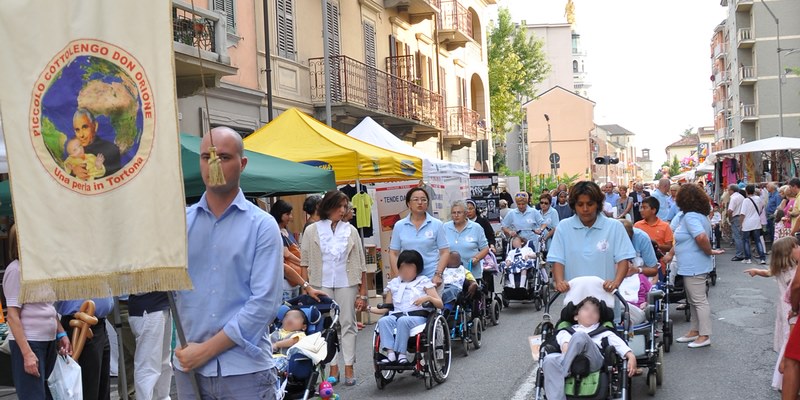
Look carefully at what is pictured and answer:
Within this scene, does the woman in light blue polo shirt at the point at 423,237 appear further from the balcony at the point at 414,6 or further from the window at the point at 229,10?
the balcony at the point at 414,6

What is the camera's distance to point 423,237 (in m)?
9.92

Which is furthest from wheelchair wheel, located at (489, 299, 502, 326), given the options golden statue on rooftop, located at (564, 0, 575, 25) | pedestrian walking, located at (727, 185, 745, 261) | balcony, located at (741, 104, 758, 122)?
golden statue on rooftop, located at (564, 0, 575, 25)

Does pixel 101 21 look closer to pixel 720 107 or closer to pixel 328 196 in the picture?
pixel 328 196

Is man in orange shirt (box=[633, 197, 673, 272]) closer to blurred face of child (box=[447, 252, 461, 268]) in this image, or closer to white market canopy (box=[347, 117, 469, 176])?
blurred face of child (box=[447, 252, 461, 268])

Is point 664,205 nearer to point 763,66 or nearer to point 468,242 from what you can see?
point 468,242

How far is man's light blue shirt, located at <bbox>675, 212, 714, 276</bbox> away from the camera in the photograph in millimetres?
10367

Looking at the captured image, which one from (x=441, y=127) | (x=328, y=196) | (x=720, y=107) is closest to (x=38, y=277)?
(x=328, y=196)

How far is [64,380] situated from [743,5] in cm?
6898

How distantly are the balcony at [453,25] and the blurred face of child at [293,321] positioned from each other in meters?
27.5

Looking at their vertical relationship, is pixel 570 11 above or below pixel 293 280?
above

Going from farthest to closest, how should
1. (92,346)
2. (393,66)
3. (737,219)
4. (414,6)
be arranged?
(414,6) < (393,66) < (737,219) < (92,346)

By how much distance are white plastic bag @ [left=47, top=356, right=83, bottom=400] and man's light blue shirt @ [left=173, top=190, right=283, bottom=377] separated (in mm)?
3131

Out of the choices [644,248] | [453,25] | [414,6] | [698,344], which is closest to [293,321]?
[644,248]

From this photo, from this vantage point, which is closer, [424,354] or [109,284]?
[109,284]
